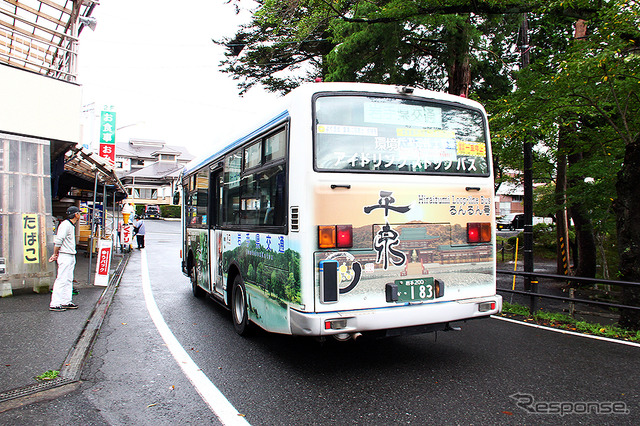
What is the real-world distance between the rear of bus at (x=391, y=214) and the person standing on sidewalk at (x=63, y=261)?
5455mm

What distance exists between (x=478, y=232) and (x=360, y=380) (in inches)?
86.5

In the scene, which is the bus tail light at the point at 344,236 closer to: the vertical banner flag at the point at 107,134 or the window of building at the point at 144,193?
the vertical banner flag at the point at 107,134

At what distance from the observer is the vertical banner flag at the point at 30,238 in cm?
965

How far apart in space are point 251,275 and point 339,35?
1046 centimetres

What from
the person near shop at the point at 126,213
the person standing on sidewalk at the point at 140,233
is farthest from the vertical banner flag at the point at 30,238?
the person standing on sidewalk at the point at 140,233

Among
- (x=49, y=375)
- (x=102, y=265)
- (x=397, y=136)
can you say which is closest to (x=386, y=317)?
(x=397, y=136)

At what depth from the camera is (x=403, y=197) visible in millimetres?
4805

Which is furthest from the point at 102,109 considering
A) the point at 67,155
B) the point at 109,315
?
the point at 109,315

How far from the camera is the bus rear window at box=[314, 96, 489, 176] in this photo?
181 inches

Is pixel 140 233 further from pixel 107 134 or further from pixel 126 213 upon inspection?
pixel 107 134

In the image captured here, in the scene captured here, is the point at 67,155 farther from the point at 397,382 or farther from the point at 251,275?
the point at 397,382

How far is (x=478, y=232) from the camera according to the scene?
17.1ft

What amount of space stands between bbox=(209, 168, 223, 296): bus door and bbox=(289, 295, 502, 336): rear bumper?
10.5 ft

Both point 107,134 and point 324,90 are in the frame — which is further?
point 107,134
